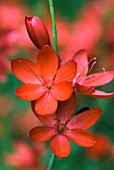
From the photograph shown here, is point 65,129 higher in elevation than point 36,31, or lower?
lower

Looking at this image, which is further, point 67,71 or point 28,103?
point 28,103

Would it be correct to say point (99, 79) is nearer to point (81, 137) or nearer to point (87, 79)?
point (87, 79)

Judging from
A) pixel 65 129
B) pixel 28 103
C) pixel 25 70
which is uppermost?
pixel 25 70

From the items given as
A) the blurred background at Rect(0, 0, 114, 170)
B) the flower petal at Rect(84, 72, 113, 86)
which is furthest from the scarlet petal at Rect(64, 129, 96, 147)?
the blurred background at Rect(0, 0, 114, 170)

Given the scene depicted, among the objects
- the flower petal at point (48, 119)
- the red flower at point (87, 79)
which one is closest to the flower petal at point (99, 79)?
the red flower at point (87, 79)

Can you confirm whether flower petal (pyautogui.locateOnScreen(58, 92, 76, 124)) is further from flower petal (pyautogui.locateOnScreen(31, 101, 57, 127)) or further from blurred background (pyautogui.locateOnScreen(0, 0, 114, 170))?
blurred background (pyautogui.locateOnScreen(0, 0, 114, 170))

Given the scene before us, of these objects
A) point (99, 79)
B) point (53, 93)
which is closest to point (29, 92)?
point (53, 93)
